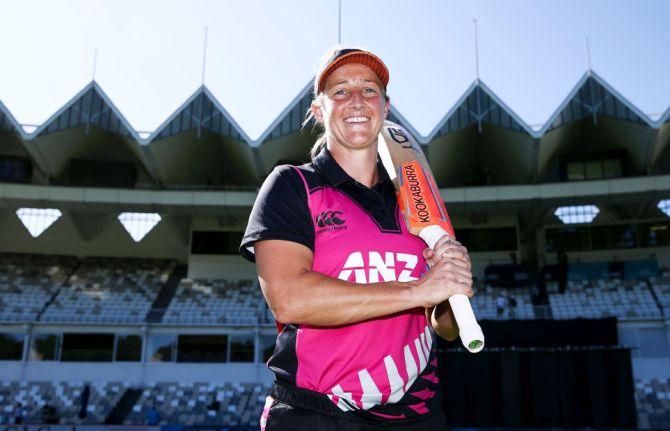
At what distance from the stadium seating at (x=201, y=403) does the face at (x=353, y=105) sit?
2092cm

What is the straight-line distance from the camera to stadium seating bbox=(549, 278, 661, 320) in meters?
26.7

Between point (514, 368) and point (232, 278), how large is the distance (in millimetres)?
19006

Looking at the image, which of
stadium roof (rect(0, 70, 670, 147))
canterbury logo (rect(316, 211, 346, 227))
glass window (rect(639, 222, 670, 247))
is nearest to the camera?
canterbury logo (rect(316, 211, 346, 227))

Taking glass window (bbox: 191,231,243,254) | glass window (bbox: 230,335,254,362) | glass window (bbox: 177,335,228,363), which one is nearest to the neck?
glass window (bbox: 230,335,254,362)

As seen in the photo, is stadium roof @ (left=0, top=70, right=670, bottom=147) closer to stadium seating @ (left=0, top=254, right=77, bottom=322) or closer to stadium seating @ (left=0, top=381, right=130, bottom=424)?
stadium seating @ (left=0, top=254, right=77, bottom=322)

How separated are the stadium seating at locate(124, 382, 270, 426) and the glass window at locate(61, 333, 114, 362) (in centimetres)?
302

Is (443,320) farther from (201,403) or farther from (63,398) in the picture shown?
(63,398)

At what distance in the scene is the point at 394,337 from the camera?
2180mm

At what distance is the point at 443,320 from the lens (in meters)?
2.44

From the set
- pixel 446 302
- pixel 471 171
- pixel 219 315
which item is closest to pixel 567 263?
pixel 471 171

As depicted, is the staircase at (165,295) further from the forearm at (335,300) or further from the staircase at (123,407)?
the forearm at (335,300)

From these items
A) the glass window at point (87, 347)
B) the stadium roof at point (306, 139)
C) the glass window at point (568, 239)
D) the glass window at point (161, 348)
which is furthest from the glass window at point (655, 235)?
the glass window at point (87, 347)

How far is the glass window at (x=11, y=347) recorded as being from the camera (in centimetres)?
2858

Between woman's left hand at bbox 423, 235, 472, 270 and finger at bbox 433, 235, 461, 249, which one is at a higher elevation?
finger at bbox 433, 235, 461, 249
